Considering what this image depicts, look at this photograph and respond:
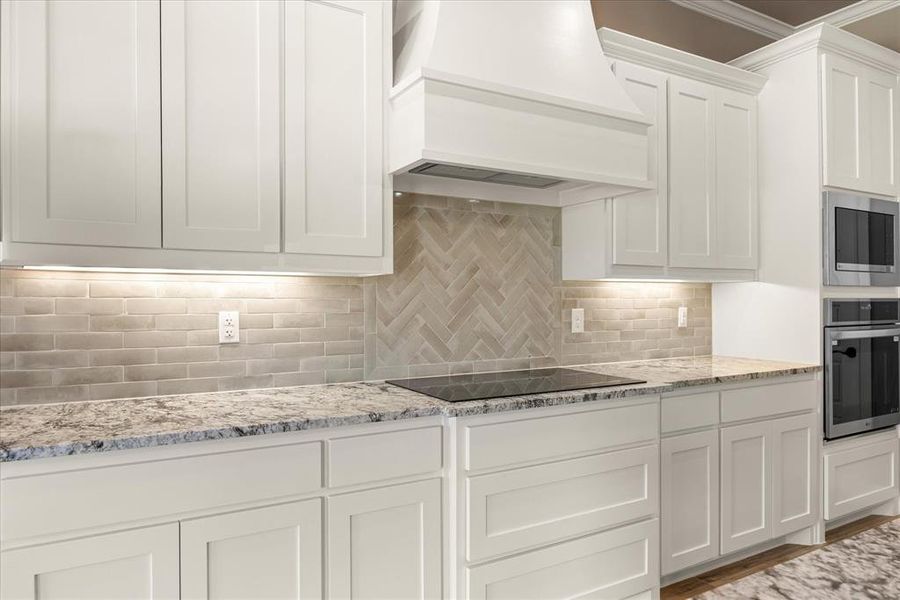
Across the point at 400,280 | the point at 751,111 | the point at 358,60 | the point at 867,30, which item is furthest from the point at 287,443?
the point at 867,30

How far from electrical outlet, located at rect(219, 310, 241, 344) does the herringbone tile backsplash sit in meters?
0.02

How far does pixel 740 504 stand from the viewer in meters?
2.89

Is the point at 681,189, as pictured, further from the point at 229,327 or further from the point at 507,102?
the point at 229,327

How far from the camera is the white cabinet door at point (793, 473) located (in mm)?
3033

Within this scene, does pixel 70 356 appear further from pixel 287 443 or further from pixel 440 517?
pixel 440 517

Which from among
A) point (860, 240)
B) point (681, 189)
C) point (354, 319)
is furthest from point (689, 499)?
point (860, 240)

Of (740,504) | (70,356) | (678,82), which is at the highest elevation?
(678,82)

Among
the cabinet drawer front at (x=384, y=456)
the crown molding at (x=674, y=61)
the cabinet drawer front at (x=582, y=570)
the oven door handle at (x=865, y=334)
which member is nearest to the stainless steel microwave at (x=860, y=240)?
the oven door handle at (x=865, y=334)

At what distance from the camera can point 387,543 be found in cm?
197

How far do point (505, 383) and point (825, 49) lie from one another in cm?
248

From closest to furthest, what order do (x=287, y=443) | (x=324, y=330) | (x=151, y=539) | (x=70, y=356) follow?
(x=151, y=539), (x=287, y=443), (x=70, y=356), (x=324, y=330)

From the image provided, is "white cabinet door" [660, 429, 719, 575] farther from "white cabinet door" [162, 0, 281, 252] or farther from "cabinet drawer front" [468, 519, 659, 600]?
"white cabinet door" [162, 0, 281, 252]

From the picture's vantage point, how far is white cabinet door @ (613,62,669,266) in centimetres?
292

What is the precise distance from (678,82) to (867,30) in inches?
62.7
